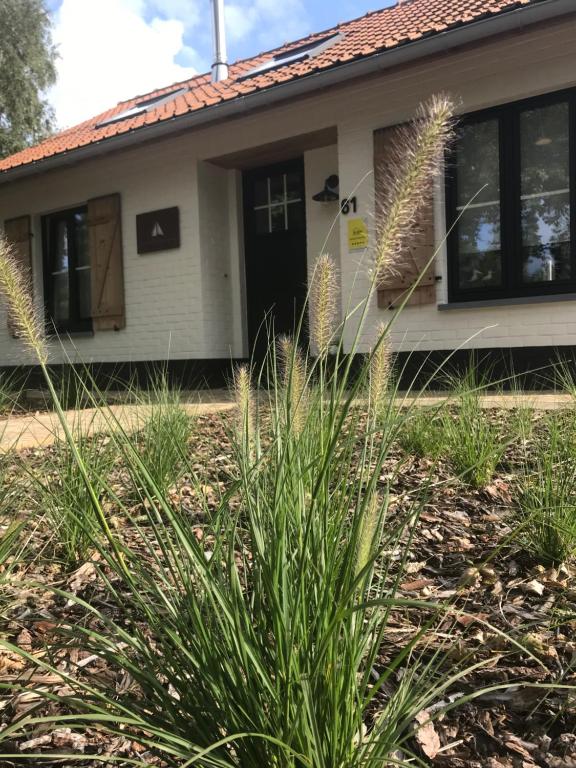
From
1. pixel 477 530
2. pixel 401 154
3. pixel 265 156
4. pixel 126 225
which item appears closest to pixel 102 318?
pixel 126 225

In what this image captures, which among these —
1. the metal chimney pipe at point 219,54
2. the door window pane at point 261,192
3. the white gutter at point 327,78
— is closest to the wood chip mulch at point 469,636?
the white gutter at point 327,78

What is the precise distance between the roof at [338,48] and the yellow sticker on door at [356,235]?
150cm

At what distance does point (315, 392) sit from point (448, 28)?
4958mm

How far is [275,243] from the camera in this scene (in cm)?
776

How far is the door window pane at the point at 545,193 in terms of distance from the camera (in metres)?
5.30

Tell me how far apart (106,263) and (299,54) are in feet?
12.7

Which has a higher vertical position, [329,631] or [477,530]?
[329,631]

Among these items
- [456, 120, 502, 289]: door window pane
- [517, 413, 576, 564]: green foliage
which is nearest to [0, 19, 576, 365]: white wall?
[456, 120, 502, 289]: door window pane

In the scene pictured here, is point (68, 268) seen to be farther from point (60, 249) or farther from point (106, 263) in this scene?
point (106, 263)

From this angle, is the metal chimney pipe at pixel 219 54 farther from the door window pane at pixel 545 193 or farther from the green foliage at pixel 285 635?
the green foliage at pixel 285 635

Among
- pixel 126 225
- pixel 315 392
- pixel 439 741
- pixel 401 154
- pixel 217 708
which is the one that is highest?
pixel 126 225

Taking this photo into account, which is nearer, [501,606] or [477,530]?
[501,606]

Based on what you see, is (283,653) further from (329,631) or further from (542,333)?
(542,333)

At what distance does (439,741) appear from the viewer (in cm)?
104
